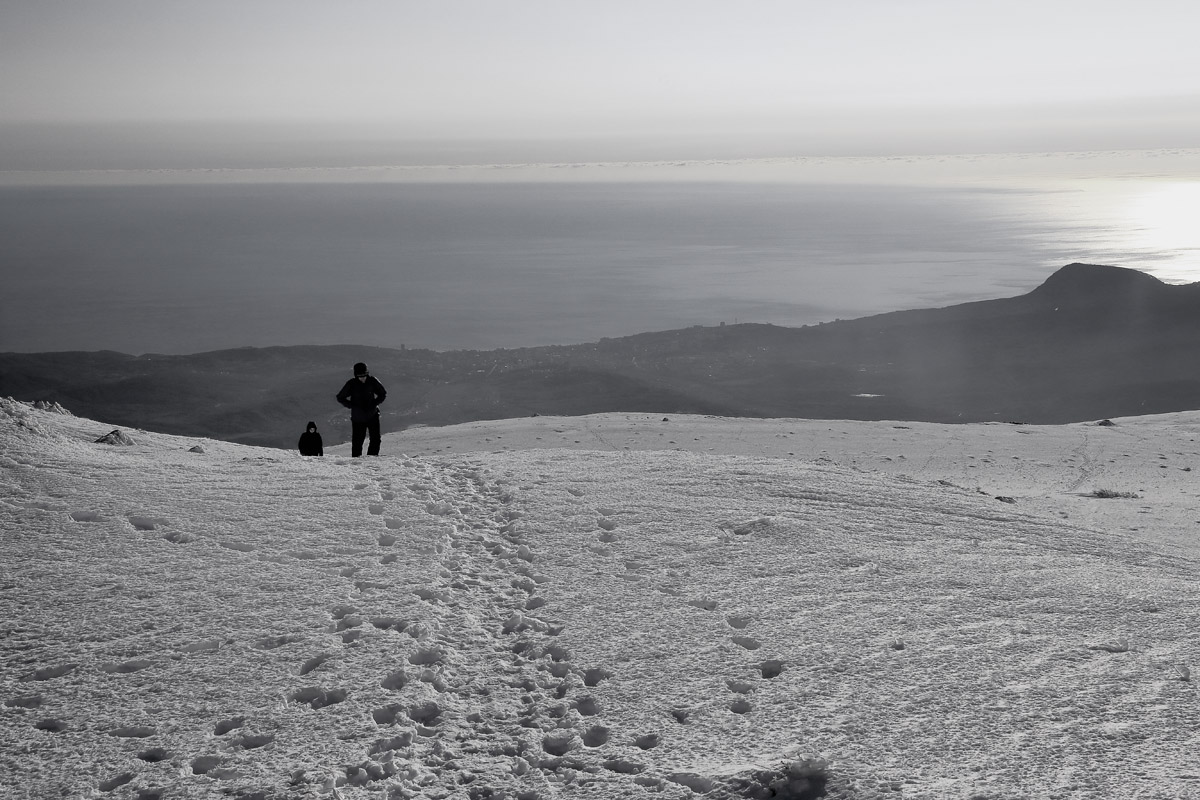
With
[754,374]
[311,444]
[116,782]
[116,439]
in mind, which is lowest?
[116,782]

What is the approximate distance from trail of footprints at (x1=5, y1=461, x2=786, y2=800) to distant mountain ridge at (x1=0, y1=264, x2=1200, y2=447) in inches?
2057

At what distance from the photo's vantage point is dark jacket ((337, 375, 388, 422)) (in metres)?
12.6

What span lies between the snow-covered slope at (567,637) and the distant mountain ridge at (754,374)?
49.7 metres

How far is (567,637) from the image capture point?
217 inches

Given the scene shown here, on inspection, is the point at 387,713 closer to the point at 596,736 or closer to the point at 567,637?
the point at 596,736

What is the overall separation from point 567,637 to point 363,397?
807 centimetres

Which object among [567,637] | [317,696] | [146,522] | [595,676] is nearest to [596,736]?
[595,676]

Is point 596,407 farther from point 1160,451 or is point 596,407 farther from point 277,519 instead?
point 277,519

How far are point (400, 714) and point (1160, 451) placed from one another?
18929 mm

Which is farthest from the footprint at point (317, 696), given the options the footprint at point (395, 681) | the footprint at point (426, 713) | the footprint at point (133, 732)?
the footprint at point (133, 732)

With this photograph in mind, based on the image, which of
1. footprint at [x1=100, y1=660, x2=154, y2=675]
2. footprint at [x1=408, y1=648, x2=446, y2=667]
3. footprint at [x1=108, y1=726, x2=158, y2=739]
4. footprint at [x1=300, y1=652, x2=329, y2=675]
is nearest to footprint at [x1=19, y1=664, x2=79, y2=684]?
footprint at [x1=100, y1=660, x2=154, y2=675]

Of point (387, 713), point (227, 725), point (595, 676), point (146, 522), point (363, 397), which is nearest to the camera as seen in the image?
point (227, 725)

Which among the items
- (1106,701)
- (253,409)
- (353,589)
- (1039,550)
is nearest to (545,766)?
(353,589)

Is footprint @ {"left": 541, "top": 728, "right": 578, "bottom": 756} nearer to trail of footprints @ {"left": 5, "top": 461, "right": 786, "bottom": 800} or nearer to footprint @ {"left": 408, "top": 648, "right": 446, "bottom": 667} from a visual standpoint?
trail of footprints @ {"left": 5, "top": 461, "right": 786, "bottom": 800}
